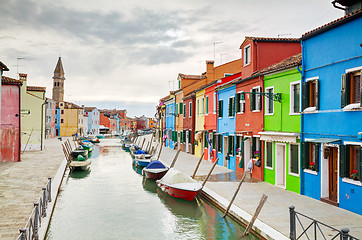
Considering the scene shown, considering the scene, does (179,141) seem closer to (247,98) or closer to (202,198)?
(247,98)

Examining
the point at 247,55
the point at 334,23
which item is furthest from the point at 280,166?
the point at 247,55

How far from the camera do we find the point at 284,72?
568 inches

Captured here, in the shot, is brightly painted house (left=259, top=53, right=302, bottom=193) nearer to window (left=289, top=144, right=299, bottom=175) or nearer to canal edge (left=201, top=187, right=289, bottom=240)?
window (left=289, top=144, right=299, bottom=175)

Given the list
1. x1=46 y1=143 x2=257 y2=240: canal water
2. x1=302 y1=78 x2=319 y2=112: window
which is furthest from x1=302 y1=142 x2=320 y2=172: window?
x1=46 y1=143 x2=257 y2=240: canal water

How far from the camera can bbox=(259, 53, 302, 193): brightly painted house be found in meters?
13.6

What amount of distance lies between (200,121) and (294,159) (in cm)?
1448

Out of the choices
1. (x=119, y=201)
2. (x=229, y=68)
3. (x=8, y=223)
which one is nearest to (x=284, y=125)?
(x=119, y=201)

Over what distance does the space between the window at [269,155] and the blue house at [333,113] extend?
275 centimetres

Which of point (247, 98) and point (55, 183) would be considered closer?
point (55, 183)

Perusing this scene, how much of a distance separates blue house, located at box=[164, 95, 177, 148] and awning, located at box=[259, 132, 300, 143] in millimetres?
21514

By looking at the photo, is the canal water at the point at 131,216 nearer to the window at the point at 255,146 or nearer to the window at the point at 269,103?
the window at the point at 255,146

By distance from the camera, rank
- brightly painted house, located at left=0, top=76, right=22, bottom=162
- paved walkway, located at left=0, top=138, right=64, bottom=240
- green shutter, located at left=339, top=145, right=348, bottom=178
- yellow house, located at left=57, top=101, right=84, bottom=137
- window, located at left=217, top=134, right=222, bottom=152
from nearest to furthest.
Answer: paved walkway, located at left=0, top=138, right=64, bottom=240 < green shutter, located at left=339, top=145, right=348, bottom=178 < window, located at left=217, top=134, right=222, bottom=152 < brightly painted house, located at left=0, top=76, right=22, bottom=162 < yellow house, located at left=57, top=101, right=84, bottom=137

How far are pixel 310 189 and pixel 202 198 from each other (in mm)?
4669

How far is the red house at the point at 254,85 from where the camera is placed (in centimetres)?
1694
